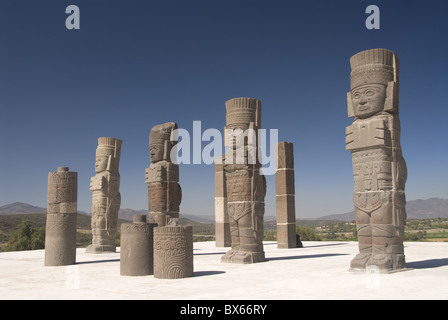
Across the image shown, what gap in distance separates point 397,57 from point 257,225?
18.7 feet

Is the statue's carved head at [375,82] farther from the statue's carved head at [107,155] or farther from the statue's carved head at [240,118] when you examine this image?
the statue's carved head at [107,155]

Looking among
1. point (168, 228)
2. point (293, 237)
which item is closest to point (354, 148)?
point (168, 228)

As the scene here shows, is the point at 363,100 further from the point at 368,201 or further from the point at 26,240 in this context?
the point at 26,240

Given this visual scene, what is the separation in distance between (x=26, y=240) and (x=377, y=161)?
20.0m

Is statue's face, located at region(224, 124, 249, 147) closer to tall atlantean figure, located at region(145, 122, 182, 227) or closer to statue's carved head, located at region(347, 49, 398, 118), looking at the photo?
tall atlantean figure, located at region(145, 122, 182, 227)

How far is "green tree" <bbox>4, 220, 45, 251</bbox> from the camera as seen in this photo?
72.5 feet

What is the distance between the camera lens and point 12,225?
124 feet

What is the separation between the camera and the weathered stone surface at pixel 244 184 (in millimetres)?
11648

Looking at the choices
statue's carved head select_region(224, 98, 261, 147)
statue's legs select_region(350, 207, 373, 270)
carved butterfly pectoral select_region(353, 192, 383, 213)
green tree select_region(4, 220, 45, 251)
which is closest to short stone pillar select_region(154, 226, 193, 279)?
statue's legs select_region(350, 207, 373, 270)

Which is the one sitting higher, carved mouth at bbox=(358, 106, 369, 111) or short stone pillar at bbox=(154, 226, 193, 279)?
carved mouth at bbox=(358, 106, 369, 111)

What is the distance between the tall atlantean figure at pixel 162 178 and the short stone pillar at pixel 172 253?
530 centimetres

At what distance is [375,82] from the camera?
361 inches

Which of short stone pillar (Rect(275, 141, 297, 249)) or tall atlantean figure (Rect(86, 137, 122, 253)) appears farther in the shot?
short stone pillar (Rect(275, 141, 297, 249))

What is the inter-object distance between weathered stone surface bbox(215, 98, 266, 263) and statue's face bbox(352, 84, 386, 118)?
11.4 ft
